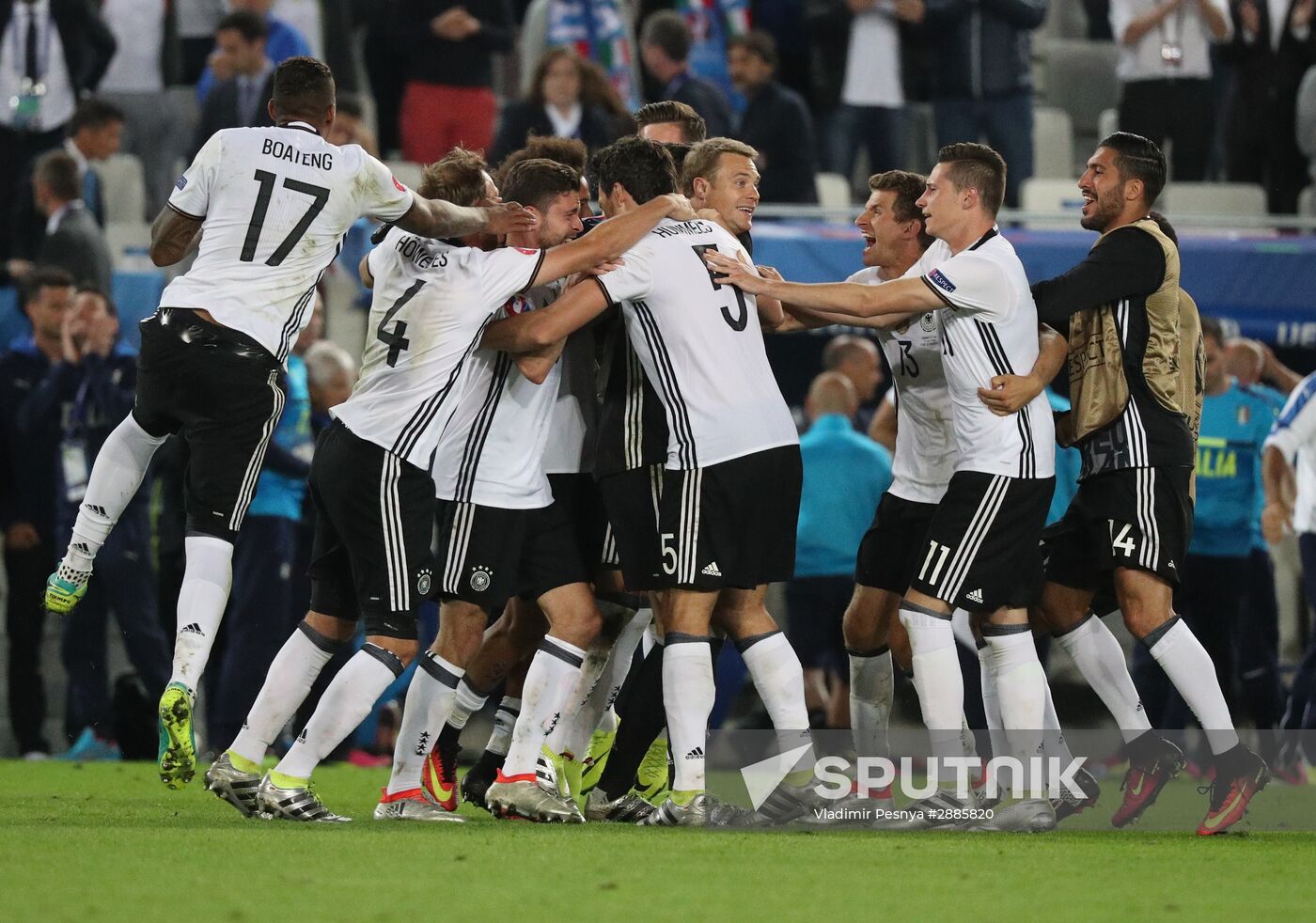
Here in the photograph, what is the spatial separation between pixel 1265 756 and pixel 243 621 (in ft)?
18.6

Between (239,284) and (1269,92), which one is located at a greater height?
(1269,92)

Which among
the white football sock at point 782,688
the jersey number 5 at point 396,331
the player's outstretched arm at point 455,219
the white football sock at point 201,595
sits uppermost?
the player's outstretched arm at point 455,219

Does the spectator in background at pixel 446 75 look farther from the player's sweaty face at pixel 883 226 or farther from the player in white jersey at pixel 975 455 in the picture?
the player in white jersey at pixel 975 455

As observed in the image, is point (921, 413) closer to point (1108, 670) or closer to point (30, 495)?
point (1108, 670)

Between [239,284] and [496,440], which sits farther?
[496,440]

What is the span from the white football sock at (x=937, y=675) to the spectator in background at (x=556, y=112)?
6.16 metres

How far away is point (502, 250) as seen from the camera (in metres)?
7.21

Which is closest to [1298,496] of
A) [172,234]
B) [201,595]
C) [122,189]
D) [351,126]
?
[351,126]

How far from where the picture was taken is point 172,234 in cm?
728

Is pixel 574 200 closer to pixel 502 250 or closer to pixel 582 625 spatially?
pixel 502 250

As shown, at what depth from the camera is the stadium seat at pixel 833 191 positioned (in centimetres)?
1412

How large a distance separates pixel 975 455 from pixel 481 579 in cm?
189

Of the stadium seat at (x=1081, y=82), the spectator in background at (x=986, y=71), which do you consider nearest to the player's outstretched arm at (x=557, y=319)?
the spectator in background at (x=986, y=71)

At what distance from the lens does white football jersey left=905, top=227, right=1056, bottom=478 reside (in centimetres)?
716
